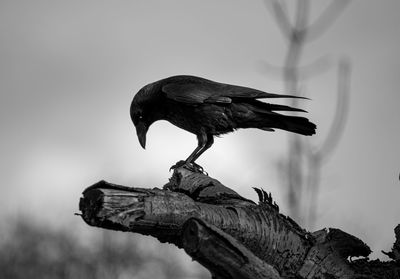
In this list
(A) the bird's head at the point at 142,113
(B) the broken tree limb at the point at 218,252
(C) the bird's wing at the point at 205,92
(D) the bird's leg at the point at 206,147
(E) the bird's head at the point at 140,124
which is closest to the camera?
(B) the broken tree limb at the point at 218,252

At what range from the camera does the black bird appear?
6410 mm

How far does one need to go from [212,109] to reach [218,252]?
3.37m

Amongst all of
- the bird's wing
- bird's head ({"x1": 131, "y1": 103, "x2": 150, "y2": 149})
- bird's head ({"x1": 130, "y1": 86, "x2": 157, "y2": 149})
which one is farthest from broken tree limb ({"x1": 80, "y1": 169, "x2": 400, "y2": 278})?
bird's head ({"x1": 131, "y1": 103, "x2": 150, "y2": 149})

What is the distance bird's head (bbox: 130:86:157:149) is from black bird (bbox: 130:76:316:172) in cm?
9

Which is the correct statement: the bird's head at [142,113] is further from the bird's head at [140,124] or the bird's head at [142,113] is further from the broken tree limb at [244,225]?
the broken tree limb at [244,225]

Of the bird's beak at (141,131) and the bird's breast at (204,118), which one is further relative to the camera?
the bird's beak at (141,131)

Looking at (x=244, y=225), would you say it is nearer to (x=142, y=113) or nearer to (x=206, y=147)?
(x=206, y=147)

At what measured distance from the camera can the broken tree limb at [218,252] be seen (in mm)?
3127

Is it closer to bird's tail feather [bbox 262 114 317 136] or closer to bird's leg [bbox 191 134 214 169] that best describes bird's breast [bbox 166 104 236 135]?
bird's leg [bbox 191 134 214 169]

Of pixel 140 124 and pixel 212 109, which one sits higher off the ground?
pixel 212 109

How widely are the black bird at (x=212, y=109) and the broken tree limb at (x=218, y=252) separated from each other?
9.86ft

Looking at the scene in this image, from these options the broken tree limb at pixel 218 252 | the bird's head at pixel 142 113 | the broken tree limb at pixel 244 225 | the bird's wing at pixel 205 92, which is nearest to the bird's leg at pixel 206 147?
the bird's wing at pixel 205 92

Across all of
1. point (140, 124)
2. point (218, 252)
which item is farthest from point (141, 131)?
point (218, 252)

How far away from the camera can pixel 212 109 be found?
6461mm
